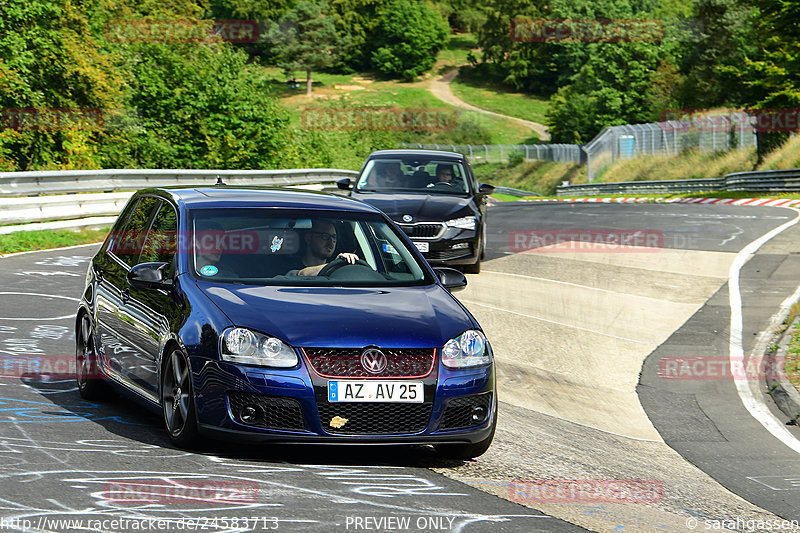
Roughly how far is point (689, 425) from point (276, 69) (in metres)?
144

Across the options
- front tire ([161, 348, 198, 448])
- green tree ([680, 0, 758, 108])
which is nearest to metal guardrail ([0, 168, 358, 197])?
front tire ([161, 348, 198, 448])

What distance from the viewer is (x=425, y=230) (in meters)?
15.3

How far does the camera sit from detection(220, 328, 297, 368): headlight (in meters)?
5.99

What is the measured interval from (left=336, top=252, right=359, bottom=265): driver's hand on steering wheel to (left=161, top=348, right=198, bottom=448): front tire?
4.89ft

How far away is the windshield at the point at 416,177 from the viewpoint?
1666 cm

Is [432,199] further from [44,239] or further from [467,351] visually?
[467,351]

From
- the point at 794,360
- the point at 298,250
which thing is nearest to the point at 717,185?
the point at 794,360

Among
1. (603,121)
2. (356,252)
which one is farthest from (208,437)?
(603,121)

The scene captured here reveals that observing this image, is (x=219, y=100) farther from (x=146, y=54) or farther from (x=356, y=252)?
Answer: (x=356, y=252)

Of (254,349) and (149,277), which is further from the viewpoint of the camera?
(149,277)

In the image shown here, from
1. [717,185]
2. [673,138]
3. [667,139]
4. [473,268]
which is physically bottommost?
[717,185]

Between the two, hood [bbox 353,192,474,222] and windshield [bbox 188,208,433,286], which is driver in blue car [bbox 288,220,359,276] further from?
hood [bbox 353,192,474,222]

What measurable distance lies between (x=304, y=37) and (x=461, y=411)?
14436 centimetres

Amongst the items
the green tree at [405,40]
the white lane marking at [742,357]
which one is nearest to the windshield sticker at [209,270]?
the white lane marking at [742,357]
